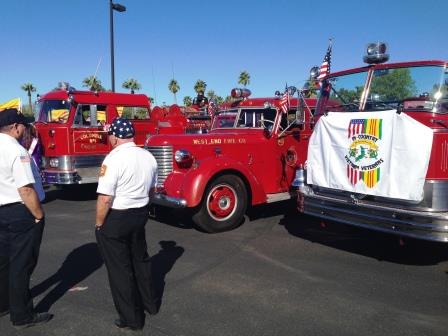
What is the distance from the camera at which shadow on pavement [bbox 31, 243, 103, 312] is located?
4.43m

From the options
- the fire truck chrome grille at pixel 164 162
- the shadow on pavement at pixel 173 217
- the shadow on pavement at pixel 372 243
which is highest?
the fire truck chrome grille at pixel 164 162

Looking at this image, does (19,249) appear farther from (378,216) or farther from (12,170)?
(378,216)

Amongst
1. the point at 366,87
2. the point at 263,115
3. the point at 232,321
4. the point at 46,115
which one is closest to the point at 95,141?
the point at 46,115

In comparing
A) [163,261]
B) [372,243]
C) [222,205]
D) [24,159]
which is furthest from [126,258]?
[372,243]

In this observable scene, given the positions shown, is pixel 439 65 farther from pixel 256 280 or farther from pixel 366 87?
pixel 256 280

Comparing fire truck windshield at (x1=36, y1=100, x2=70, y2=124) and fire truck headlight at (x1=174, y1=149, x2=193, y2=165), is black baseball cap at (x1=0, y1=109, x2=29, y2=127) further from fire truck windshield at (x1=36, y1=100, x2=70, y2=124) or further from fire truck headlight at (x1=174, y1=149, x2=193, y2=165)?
fire truck windshield at (x1=36, y1=100, x2=70, y2=124)

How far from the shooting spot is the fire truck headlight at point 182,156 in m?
6.88

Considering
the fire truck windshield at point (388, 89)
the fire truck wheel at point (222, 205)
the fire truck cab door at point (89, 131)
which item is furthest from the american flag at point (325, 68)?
the fire truck cab door at point (89, 131)

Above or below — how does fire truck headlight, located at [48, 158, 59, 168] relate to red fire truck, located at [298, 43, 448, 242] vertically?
below


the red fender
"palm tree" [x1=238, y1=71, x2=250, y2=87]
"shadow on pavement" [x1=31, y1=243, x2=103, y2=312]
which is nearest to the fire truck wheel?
the red fender

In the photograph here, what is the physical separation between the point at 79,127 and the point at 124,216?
6.92 m

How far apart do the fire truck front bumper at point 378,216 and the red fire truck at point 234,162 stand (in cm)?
133

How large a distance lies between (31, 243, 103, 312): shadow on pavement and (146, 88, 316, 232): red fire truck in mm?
1420

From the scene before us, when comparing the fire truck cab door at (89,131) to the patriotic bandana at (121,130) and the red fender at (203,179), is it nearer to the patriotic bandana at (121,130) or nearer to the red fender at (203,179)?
the red fender at (203,179)
